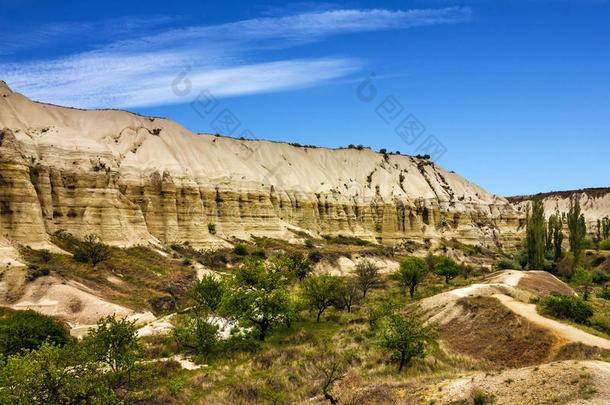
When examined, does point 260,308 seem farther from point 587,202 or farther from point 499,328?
point 587,202

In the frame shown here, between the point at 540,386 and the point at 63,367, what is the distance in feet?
51.2

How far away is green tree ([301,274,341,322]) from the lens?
29.3 metres

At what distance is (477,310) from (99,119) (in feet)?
230

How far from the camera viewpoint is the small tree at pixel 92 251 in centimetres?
3516

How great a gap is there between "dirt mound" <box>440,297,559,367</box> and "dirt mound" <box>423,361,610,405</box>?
17.3ft

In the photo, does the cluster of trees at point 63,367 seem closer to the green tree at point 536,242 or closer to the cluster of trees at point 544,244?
the green tree at point 536,242

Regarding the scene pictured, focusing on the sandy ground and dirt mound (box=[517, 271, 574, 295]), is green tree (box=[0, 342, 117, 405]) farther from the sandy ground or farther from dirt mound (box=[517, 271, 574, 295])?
dirt mound (box=[517, 271, 574, 295])

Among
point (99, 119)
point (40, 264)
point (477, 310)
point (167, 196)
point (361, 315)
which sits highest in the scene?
point (99, 119)

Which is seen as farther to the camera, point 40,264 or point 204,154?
point 204,154

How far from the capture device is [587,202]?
124250mm

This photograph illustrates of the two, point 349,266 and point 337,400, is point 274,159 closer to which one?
point 349,266

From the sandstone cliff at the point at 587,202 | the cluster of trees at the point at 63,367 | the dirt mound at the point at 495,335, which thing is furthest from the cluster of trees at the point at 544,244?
the sandstone cliff at the point at 587,202

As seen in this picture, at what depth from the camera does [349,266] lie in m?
53.2

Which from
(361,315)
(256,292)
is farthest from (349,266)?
(256,292)
